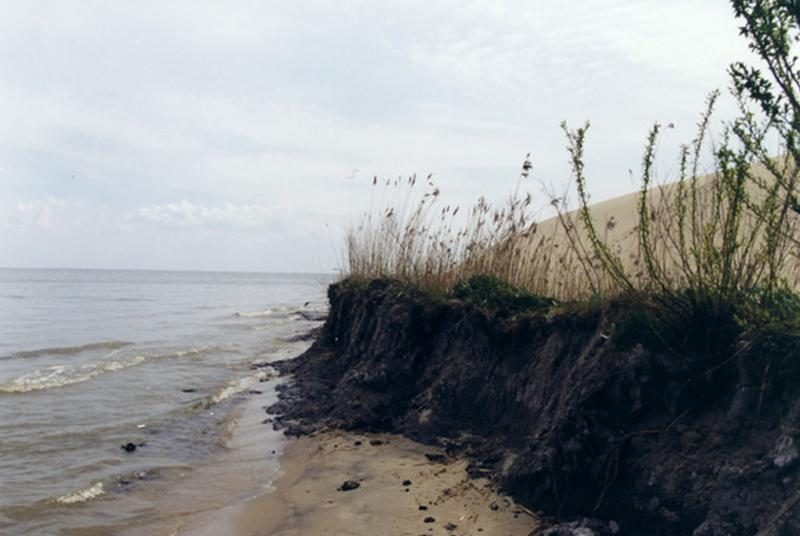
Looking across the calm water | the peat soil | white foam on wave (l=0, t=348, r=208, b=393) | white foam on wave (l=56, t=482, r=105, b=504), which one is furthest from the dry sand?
white foam on wave (l=0, t=348, r=208, b=393)

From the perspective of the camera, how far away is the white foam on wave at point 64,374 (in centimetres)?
1284

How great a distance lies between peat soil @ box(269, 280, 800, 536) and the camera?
13.5ft

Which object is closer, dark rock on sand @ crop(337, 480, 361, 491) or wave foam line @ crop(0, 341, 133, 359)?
dark rock on sand @ crop(337, 480, 361, 491)

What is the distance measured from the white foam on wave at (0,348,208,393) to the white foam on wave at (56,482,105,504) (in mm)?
6462

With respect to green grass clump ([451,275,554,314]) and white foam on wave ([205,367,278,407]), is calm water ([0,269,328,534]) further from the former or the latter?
green grass clump ([451,275,554,314])

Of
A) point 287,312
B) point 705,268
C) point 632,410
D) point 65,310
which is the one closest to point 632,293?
point 705,268

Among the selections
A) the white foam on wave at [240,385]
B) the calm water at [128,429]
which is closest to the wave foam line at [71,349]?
the calm water at [128,429]

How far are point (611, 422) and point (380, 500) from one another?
221 centimetres

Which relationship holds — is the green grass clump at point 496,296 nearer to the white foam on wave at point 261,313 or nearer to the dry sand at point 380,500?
the dry sand at point 380,500

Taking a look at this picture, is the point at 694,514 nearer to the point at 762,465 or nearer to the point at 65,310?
the point at 762,465

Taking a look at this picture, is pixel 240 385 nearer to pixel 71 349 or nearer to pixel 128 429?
pixel 128 429

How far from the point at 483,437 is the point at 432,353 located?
6.33 feet

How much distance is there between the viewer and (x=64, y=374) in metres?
14.3

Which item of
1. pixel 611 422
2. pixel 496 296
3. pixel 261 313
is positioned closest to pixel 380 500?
pixel 611 422
